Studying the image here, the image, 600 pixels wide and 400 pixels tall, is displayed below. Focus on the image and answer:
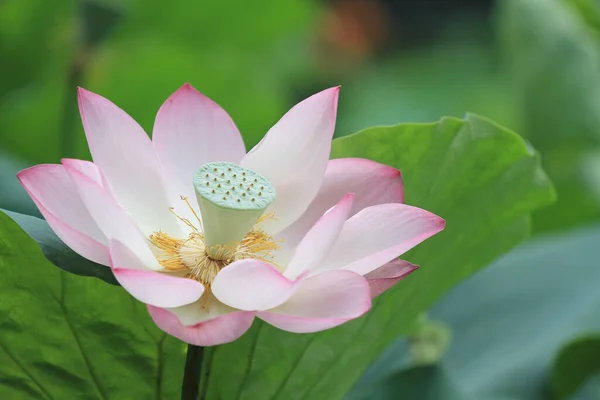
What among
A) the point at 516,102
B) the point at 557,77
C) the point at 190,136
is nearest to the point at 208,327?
→ the point at 190,136

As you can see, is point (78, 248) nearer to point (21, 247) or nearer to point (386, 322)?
point (21, 247)

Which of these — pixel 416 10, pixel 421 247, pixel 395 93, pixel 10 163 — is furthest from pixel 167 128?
pixel 416 10

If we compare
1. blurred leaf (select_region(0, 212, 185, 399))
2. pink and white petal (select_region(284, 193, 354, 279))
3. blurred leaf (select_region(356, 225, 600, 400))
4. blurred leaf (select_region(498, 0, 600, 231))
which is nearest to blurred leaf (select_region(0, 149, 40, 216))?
blurred leaf (select_region(0, 212, 185, 399))

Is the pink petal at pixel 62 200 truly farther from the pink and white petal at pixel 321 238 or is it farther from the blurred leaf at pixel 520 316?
the blurred leaf at pixel 520 316

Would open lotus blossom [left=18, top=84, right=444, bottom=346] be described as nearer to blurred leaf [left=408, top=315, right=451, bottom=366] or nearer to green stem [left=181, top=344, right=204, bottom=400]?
green stem [left=181, top=344, right=204, bottom=400]

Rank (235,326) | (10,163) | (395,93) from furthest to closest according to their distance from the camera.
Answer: (395,93) → (10,163) → (235,326)

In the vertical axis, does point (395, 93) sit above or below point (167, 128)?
below

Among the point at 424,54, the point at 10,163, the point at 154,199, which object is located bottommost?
the point at 424,54
